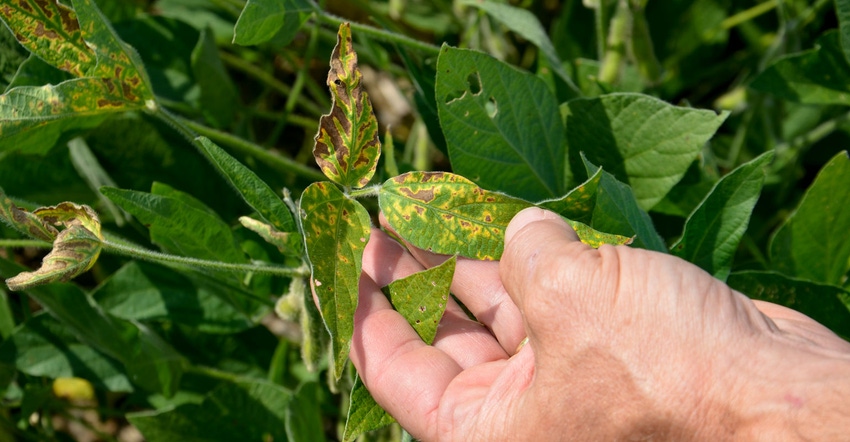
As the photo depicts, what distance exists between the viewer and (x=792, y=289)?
1507mm

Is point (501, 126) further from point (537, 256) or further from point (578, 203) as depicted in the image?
point (537, 256)

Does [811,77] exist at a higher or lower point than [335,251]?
higher

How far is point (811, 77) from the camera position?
1910mm

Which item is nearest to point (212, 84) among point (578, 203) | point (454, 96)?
point (454, 96)

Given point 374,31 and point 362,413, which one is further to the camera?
point 374,31

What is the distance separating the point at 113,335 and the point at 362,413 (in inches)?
26.7

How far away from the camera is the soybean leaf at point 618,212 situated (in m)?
1.34

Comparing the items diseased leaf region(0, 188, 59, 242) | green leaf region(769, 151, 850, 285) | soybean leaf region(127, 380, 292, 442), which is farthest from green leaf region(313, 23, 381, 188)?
green leaf region(769, 151, 850, 285)

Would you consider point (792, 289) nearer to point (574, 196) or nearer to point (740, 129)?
point (574, 196)

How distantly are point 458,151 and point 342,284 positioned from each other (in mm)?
418

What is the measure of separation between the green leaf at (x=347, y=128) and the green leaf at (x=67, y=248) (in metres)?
0.39

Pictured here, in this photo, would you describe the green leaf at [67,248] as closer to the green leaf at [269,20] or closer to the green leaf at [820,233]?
the green leaf at [269,20]

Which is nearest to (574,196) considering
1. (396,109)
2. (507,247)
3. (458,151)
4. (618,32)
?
(507,247)

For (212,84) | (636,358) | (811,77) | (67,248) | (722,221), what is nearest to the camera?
(636,358)
